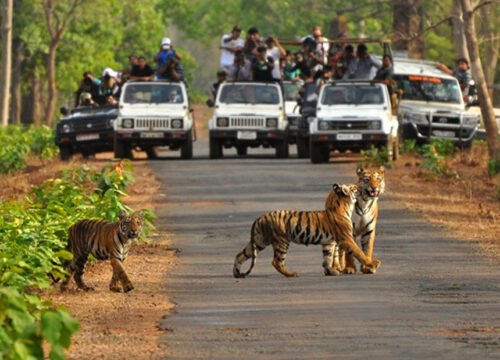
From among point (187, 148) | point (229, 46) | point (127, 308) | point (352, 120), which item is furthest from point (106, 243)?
point (229, 46)

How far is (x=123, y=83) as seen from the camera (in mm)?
43594

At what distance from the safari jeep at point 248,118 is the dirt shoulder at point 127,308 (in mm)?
18630

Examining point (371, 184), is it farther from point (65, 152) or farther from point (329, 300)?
point (65, 152)

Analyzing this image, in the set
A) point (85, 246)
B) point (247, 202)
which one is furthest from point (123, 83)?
point (85, 246)

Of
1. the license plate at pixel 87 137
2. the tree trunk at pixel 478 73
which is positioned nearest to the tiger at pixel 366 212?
the tree trunk at pixel 478 73

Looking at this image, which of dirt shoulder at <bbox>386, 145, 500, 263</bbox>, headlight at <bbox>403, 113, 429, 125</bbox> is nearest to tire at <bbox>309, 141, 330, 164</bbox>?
dirt shoulder at <bbox>386, 145, 500, 263</bbox>

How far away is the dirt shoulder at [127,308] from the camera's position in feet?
41.5

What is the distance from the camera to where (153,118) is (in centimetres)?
4116

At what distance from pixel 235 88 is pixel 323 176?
26.7ft

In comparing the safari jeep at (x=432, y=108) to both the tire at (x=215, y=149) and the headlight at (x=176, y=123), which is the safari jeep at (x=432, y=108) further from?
the headlight at (x=176, y=123)

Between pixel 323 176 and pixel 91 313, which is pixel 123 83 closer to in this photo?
pixel 323 176

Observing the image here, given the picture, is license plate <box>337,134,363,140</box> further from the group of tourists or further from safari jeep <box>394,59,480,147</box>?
the group of tourists

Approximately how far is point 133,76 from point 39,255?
27887 millimetres

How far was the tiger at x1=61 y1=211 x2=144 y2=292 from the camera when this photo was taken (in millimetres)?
16297
